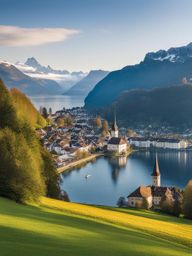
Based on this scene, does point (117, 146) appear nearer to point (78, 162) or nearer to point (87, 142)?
point (87, 142)

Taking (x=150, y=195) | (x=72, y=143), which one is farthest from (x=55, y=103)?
(x=150, y=195)

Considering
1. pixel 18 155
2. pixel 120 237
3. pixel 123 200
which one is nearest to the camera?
pixel 120 237

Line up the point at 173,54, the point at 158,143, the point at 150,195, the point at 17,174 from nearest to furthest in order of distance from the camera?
the point at 17,174 < the point at 150,195 < the point at 158,143 < the point at 173,54

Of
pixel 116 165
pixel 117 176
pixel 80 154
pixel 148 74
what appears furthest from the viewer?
pixel 148 74

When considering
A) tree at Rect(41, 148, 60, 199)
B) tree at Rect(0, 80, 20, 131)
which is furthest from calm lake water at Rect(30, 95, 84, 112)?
tree at Rect(0, 80, 20, 131)

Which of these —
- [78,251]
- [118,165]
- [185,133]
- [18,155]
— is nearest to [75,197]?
[118,165]

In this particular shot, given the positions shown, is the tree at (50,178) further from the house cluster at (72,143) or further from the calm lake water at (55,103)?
the calm lake water at (55,103)

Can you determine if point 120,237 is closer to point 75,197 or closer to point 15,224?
point 15,224

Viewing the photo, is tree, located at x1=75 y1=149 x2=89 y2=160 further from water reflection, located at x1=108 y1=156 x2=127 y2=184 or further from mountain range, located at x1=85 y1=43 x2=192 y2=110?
mountain range, located at x1=85 y1=43 x2=192 y2=110
